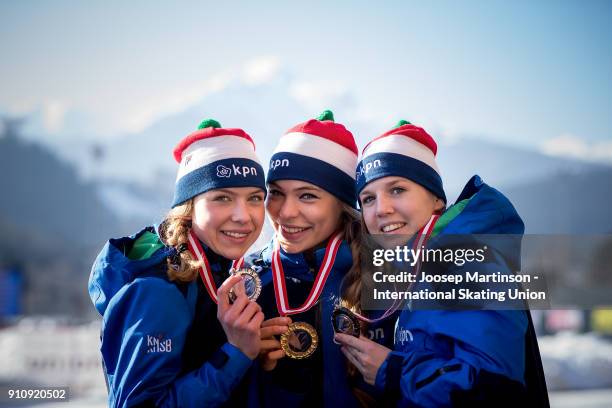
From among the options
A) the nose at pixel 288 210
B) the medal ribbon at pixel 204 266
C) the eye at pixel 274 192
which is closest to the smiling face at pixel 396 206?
the nose at pixel 288 210

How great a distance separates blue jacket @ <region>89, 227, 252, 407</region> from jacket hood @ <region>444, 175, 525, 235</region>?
113cm

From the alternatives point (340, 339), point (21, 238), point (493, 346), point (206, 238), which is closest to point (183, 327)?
point (206, 238)

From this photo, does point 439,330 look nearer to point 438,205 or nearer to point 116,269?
point 438,205

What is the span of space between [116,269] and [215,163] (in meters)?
0.72

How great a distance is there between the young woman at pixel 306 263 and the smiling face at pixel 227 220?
0.22 meters

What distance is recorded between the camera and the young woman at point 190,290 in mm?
2789

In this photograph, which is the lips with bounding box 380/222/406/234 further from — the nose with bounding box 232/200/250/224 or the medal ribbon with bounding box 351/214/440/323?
the nose with bounding box 232/200/250/224

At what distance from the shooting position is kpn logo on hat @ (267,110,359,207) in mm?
3477

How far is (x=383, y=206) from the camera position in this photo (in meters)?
3.15

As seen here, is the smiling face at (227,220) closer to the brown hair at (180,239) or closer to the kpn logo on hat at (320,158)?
the brown hair at (180,239)

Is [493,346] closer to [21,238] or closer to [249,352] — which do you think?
[249,352]

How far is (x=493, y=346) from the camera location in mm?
2594

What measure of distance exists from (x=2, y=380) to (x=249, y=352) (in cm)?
1029

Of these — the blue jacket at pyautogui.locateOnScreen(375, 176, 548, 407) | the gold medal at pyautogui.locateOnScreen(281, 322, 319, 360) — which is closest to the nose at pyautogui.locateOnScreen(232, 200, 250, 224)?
the gold medal at pyautogui.locateOnScreen(281, 322, 319, 360)
